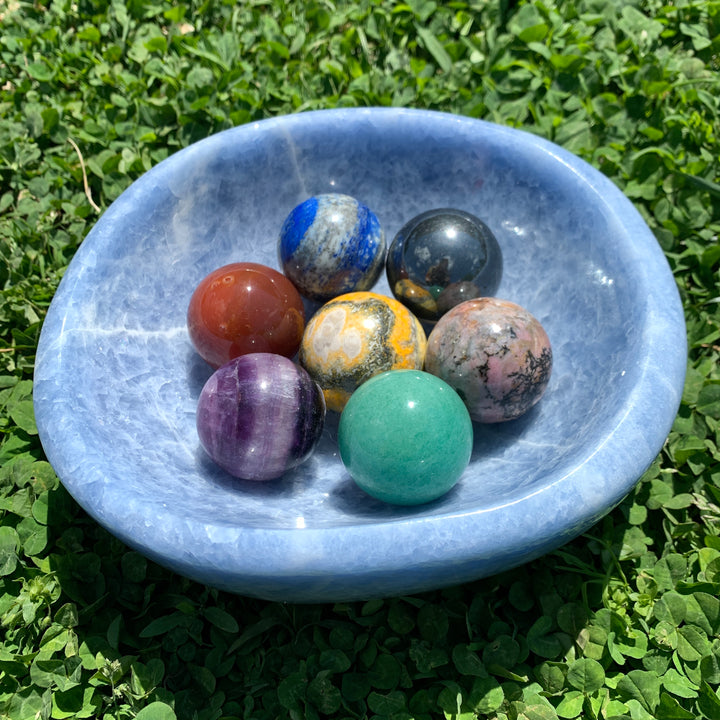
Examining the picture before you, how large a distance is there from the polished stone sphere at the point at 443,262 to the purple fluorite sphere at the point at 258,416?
1.42ft

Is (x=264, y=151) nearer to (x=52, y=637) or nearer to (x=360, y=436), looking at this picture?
(x=360, y=436)

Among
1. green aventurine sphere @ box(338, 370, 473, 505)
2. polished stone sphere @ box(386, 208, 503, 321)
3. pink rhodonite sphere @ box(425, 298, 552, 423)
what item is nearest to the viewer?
green aventurine sphere @ box(338, 370, 473, 505)

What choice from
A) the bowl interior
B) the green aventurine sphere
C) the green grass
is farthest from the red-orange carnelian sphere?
the green grass

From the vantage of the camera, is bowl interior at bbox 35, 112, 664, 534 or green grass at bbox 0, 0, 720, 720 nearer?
bowl interior at bbox 35, 112, 664, 534

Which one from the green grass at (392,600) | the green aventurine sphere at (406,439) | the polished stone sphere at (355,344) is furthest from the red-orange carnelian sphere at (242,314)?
the green grass at (392,600)

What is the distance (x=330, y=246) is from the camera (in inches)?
81.6

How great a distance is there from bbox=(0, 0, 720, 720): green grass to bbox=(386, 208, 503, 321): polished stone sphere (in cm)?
73

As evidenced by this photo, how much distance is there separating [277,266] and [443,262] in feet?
2.07

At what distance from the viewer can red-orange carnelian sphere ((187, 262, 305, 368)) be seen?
1.95 meters

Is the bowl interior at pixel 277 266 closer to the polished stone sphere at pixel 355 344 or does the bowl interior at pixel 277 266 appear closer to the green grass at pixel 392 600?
the polished stone sphere at pixel 355 344

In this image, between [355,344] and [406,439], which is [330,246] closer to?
[355,344]

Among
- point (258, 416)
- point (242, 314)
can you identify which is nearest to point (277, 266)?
point (242, 314)

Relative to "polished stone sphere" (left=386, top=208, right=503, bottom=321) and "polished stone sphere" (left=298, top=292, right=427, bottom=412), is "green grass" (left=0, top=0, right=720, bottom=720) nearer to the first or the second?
"polished stone sphere" (left=298, top=292, right=427, bottom=412)

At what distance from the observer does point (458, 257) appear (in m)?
2.03
